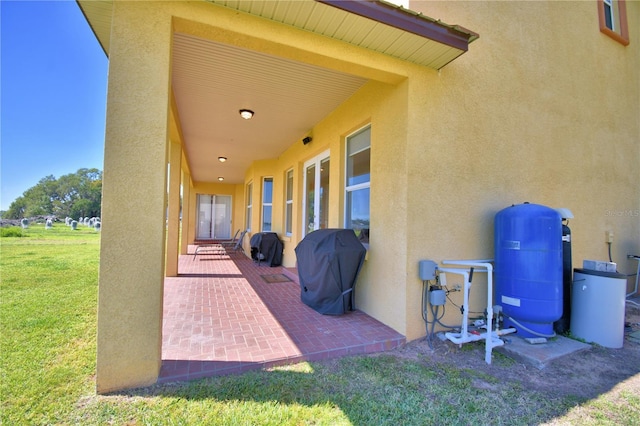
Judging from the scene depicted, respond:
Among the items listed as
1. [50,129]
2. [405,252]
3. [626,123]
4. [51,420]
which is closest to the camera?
[51,420]

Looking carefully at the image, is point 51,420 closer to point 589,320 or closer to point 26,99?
point 589,320

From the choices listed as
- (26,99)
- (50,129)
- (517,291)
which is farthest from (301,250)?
(50,129)

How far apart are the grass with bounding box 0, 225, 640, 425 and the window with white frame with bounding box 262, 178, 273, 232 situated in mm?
6820

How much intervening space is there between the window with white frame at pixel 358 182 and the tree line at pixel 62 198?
6321 cm

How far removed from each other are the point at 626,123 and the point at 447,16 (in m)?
4.90

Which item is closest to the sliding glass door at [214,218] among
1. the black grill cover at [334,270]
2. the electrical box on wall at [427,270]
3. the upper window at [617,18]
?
the black grill cover at [334,270]

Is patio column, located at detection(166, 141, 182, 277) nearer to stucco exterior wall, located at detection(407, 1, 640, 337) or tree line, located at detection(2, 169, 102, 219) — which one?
stucco exterior wall, located at detection(407, 1, 640, 337)

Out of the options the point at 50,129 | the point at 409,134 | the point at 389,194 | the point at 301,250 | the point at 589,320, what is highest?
the point at 50,129

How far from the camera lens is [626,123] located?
5.80 metres

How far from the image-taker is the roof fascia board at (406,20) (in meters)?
2.60

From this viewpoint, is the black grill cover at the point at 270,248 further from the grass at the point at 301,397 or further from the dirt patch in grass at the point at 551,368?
the dirt patch in grass at the point at 551,368

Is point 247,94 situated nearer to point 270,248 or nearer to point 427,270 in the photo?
point 427,270

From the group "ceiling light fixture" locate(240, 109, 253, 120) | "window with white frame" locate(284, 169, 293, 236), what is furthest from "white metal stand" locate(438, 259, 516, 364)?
"window with white frame" locate(284, 169, 293, 236)

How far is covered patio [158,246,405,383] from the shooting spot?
276 centimetres
